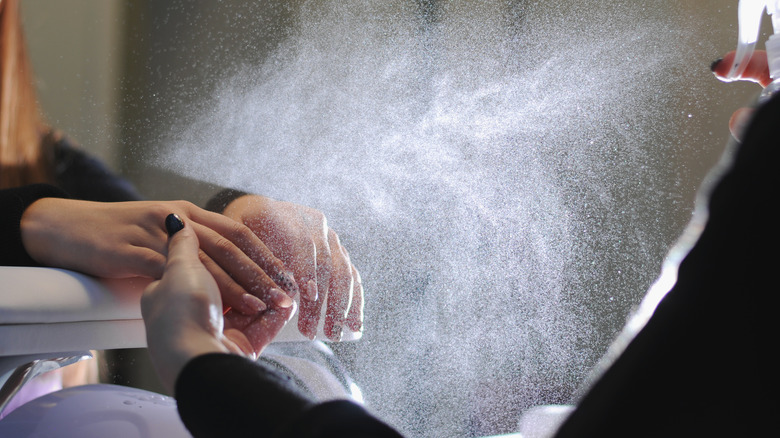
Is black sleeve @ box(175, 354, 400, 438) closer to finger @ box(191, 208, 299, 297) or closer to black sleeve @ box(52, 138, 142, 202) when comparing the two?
finger @ box(191, 208, 299, 297)

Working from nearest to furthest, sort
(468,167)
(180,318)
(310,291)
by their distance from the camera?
(180,318) → (310,291) → (468,167)

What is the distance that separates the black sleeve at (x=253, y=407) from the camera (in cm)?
23

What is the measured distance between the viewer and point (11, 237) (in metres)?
0.52

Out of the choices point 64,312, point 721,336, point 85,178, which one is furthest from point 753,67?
point 85,178

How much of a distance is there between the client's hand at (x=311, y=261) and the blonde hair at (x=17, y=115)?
719 millimetres

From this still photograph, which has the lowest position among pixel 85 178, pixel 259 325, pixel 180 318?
pixel 85 178

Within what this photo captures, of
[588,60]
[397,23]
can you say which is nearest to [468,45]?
[397,23]

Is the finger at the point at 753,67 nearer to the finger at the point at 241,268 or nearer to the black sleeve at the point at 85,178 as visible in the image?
the finger at the point at 241,268

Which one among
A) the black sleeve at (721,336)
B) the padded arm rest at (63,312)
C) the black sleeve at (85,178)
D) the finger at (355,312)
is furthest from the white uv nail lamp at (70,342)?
the black sleeve at (85,178)

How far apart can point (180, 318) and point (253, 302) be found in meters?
0.15

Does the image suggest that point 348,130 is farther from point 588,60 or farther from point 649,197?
point 649,197

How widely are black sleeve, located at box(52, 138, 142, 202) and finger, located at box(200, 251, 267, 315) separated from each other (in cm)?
77

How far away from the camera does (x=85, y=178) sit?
122 cm

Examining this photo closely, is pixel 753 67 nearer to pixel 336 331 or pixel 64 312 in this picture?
pixel 336 331
